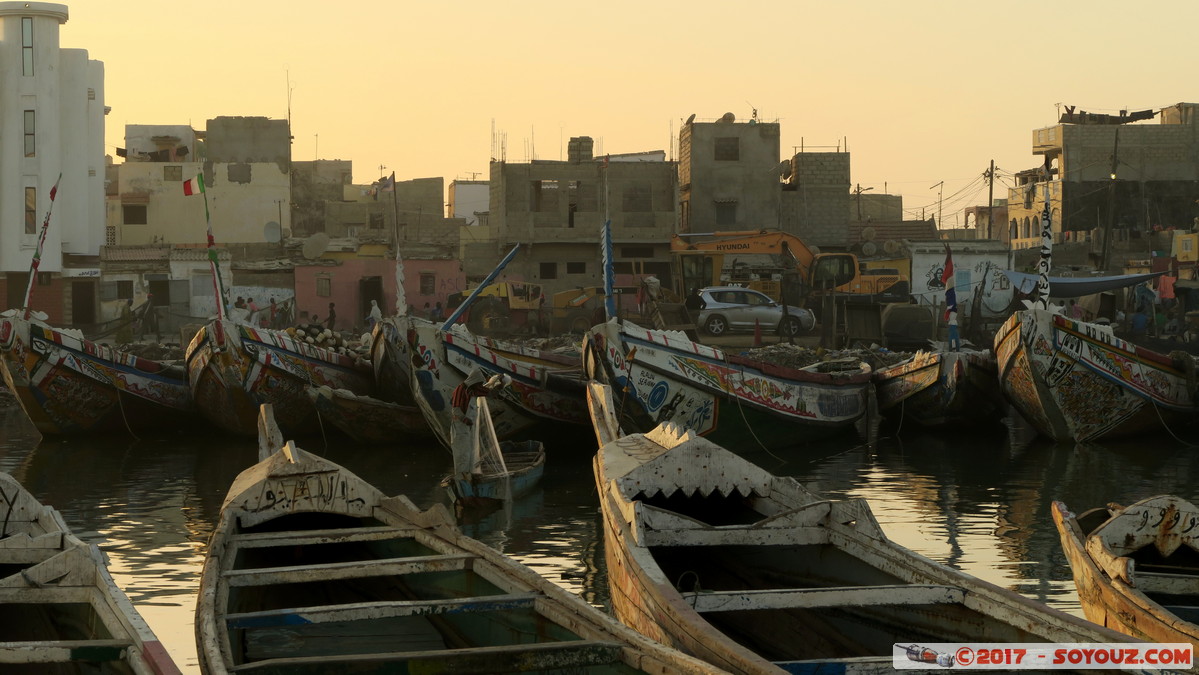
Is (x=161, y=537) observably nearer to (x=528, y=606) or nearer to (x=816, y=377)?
(x=528, y=606)

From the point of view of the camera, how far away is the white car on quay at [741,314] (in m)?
36.1

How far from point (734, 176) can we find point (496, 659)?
4435 centimetres

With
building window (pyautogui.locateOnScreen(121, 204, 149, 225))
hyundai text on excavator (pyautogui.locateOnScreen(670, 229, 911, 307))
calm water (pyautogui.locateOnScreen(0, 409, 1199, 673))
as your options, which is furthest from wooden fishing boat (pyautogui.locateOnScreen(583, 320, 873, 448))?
building window (pyautogui.locateOnScreen(121, 204, 149, 225))

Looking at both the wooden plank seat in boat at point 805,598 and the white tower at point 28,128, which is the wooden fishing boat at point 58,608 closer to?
the wooden plank seat in boat at point 805,598

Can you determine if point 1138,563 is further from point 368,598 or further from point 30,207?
point 30,207

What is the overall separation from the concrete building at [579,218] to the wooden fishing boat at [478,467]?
3103 cm

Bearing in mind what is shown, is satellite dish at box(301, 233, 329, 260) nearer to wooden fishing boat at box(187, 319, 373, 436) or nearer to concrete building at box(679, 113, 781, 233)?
concrete building at box(679, 113, 781, 233)

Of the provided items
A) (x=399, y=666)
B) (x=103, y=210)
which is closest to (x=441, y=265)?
(x=103, y=210)

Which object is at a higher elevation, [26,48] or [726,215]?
[26,48]

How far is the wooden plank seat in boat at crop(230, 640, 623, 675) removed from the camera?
6.06m

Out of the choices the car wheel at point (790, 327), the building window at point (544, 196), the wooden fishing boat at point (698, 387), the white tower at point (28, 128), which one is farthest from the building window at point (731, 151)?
the wooden fishing boat at point (698, 387)

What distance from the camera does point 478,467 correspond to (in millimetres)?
14672

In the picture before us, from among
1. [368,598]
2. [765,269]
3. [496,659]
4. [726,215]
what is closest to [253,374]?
[368,598]

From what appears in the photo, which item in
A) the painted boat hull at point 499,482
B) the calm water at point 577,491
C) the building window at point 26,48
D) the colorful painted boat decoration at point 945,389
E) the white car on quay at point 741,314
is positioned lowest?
the calm water at point 577,491
